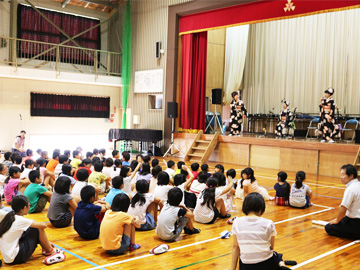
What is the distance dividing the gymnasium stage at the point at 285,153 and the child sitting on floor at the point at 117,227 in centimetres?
712

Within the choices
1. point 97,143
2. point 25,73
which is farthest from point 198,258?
point 97,143

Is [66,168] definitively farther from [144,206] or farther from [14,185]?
[144,206]

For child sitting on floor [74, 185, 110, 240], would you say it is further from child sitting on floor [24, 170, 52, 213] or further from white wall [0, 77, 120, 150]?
white wall [0, 77, 120, 150]

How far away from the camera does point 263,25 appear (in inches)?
624

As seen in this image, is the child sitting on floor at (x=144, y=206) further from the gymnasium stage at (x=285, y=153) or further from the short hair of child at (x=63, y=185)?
the gymnasium stage at (x=285, y=153)

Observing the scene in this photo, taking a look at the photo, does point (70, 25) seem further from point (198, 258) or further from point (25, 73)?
point (198, 258)

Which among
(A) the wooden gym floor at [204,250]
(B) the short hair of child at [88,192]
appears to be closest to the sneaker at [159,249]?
(A) the wooden gym floor at [204,250]

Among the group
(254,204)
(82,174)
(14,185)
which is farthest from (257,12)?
(254,204)

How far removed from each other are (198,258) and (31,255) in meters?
1.59

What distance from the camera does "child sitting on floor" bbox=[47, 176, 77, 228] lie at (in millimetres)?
4578

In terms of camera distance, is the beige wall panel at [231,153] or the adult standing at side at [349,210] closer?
the adult standing at side at [349,210]

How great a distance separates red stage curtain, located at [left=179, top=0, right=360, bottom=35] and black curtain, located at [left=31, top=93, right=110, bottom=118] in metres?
4.50

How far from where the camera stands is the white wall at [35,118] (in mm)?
13422

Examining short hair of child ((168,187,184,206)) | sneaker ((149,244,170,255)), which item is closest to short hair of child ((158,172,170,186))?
short hair of child ((168,187,184,206))
